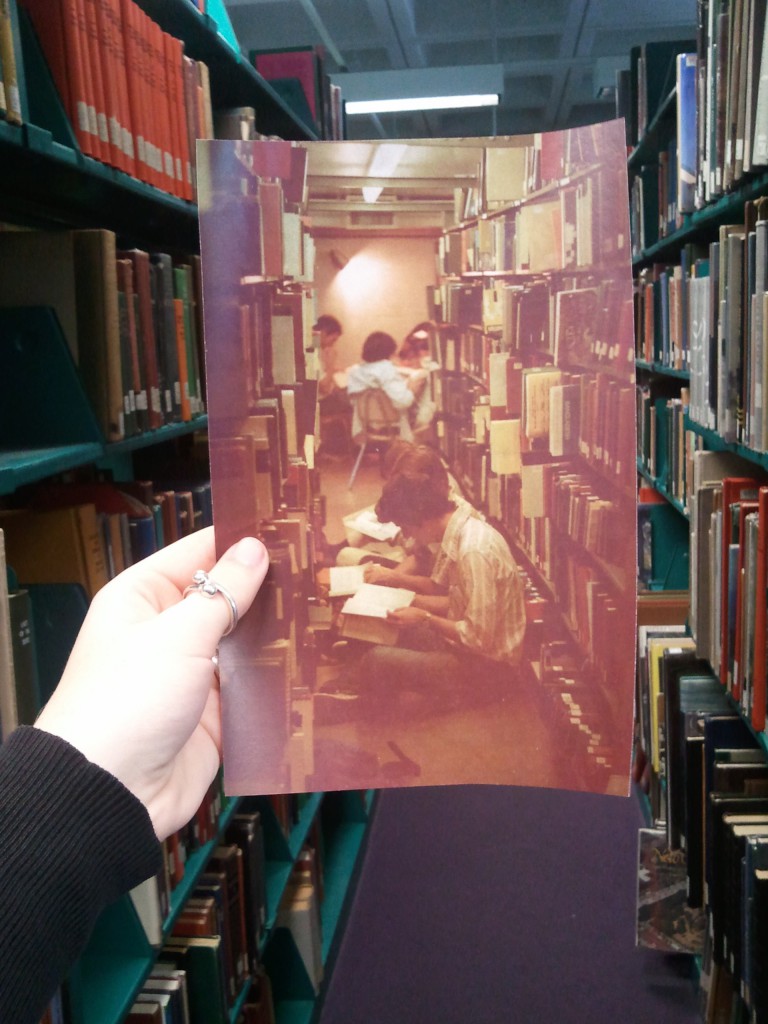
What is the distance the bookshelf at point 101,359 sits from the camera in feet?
4.19

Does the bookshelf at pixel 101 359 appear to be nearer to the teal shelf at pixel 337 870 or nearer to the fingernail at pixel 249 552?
the fingernail at pixel 249 552

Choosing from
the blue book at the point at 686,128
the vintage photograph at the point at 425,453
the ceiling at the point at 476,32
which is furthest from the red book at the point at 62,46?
the ceiling at the point at 476,32

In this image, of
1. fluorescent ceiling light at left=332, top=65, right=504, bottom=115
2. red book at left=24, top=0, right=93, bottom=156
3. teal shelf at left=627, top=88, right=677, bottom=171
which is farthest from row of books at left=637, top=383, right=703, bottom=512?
fluorescent ceiling light at left=332, top=65, right=504, bottom=115

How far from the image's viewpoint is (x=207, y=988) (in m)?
1.75

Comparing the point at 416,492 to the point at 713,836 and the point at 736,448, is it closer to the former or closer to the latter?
the point at 736,448

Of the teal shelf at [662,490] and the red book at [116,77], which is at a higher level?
the red book at [116,77]

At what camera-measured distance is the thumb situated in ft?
2.58

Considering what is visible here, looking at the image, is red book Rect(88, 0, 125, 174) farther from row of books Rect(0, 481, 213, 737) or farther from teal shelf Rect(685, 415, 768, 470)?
teal shelf Rect(685, 415, 768, 470)

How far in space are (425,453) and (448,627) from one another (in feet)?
0.53

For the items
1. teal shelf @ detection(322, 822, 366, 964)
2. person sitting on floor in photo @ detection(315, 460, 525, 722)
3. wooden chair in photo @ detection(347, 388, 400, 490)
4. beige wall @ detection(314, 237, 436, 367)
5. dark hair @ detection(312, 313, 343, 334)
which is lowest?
teal shelf @ detection(322, 822, 366, 964)

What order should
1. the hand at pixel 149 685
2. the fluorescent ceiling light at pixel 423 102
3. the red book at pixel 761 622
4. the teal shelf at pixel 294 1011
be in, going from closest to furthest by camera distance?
the hand at pixel 149 685
the red book at pixel 761 622
the teal shelf at pixel 294 1011
the fluorescent ceiling light at pixel 423 102

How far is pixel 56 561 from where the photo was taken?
1.33m

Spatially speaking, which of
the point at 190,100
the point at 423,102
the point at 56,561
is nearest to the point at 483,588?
the point at 56,561

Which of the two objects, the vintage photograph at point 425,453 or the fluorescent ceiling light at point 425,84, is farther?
the fluorescent ceiling light at point 425,84
